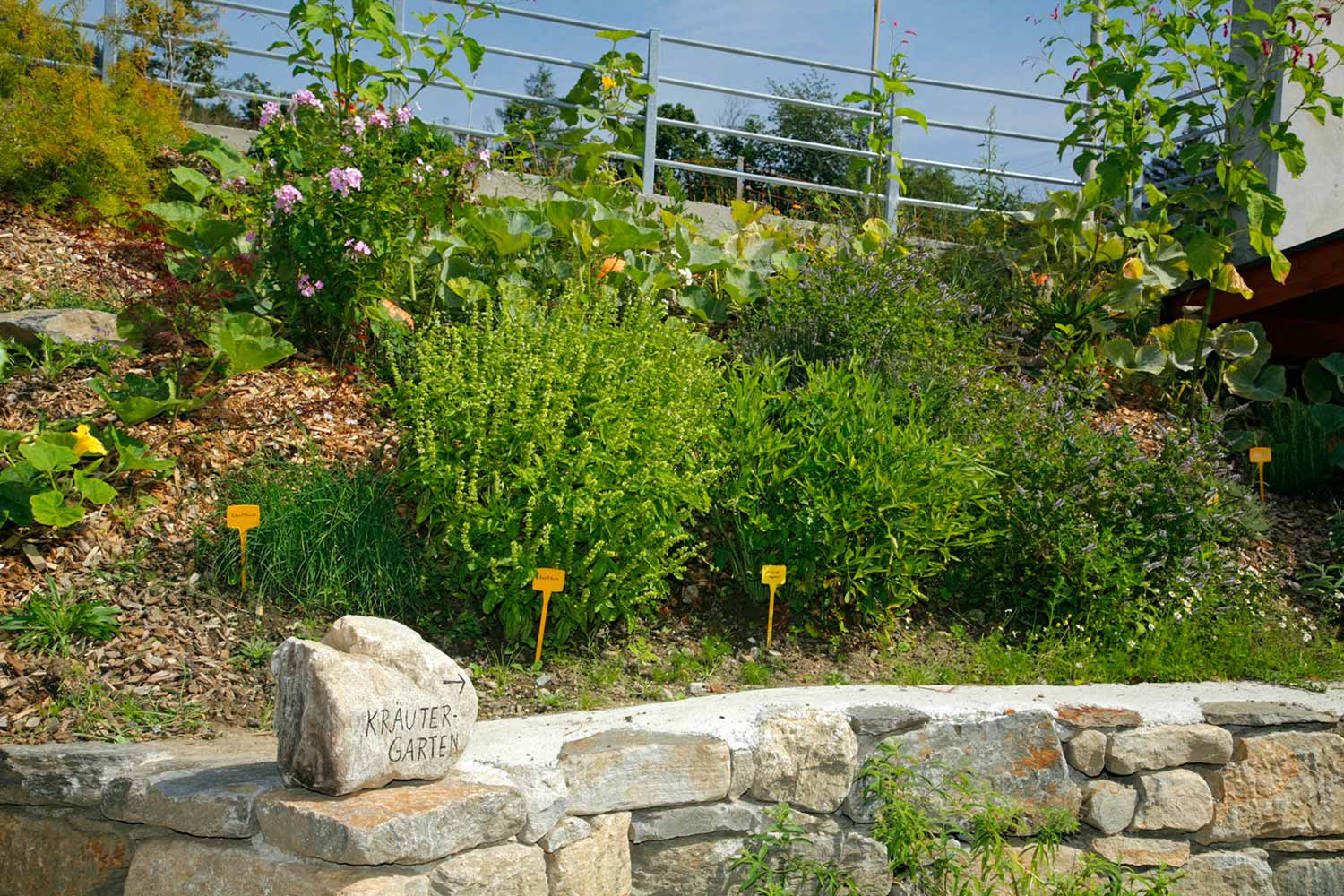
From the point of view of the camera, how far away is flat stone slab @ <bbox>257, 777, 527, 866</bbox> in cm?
256

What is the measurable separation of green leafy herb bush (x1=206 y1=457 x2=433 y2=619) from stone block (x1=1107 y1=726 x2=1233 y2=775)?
8.29 feet

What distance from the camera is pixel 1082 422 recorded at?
16.3 feet

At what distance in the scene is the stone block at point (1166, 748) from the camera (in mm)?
3768

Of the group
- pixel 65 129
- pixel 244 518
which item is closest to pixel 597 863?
pixel 244 518

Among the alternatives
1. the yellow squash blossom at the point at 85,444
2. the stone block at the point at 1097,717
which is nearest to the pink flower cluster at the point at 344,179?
the yellow squash blossom at the point at 85,444

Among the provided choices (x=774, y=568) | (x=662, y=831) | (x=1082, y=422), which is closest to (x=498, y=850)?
(x=662, y=831)

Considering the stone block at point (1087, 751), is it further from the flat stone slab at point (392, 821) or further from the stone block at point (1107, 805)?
the flat stone slab at point (392, 821)

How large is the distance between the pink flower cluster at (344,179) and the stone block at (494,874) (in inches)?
114

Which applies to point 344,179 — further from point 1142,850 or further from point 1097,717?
point 1142,850

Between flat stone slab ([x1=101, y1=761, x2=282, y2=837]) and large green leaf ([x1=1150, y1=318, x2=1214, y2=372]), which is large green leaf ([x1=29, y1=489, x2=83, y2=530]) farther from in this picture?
large green leaf ([x1=1150, y1=318, x2=1214, y2=372])

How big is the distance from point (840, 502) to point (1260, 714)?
1.70 meters

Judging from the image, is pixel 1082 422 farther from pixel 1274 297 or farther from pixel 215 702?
pixel 215 702

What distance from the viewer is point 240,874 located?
2709mm

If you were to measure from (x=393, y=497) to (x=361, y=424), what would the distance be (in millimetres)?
612
